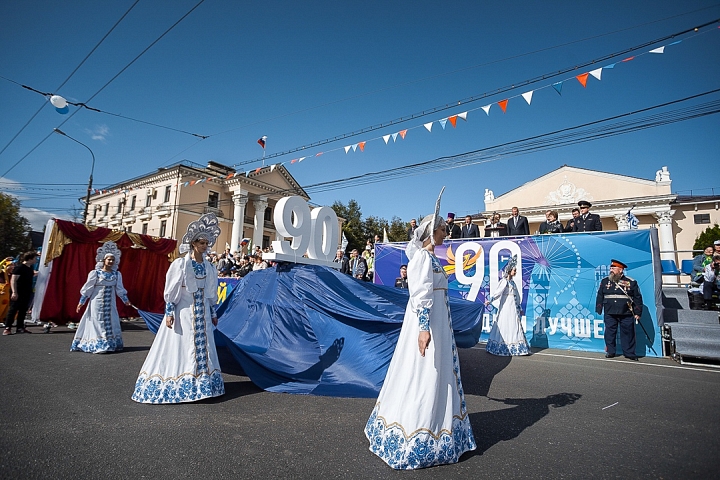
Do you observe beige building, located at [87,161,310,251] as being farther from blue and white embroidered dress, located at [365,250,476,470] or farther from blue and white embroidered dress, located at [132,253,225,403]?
blue and white embroidered dress, located at [365,250,476,470]

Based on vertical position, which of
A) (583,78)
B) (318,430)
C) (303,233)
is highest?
(583,78)

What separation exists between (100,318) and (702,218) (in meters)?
39.1

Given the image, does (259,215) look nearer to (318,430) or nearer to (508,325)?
(508,325)

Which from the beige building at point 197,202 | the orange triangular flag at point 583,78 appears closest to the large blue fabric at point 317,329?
the orange triangular flag at point 583,78

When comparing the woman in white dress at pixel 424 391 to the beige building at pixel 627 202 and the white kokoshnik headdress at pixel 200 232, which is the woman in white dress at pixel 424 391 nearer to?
the white kokoshnik headdress at pixel 200 232

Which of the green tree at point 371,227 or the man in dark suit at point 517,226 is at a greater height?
the green tree at point 371,227

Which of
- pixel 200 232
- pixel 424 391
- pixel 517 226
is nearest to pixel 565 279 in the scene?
pixel 517 226

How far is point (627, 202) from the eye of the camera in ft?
93.7

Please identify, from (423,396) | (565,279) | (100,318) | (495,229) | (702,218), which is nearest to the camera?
(423,396)

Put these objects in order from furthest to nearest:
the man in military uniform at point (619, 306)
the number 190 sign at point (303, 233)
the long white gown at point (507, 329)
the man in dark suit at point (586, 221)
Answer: the man in dark suit at point (586, 221) → the long white gown at point (507, 329) → the man in military uniform at point (619, 306) → the number 190 sign at point (303, 233)

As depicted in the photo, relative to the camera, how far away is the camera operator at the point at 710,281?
7.98m

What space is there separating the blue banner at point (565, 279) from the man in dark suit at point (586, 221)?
0.69 meters

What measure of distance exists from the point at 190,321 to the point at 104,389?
4.47ft

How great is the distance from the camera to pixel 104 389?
4359 millimetres
